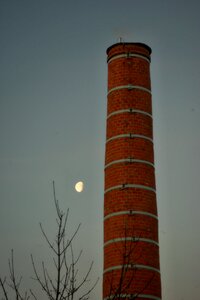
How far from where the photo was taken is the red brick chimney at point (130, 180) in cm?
1739

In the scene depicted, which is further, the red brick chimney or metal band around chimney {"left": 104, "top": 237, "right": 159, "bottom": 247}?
metal band around chimney {"left": 104, "top": 237, "right": 159, "bottom": 247}

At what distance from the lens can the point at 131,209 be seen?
18047 millimetres

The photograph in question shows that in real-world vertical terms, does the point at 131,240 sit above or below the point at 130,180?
below

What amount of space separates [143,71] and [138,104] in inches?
62.7

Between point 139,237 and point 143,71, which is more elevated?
point 143,71

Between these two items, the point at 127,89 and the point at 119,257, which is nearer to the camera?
the point at 119,257

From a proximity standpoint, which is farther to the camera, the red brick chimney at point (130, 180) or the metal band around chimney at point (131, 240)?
the metal band around chimney at point (131, 240)

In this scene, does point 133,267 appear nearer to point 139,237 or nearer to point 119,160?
point 139,237

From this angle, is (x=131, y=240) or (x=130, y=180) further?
(x=130, y=180)

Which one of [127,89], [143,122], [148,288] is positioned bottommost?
[148,288]

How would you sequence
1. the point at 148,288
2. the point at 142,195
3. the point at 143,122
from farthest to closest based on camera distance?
1. the point at 143,122
2. the point at 142,195
3. the point at 148,288

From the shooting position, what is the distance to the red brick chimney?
17.4m

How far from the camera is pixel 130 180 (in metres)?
18.4

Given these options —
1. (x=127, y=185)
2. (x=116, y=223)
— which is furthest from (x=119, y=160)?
(x=116, y=223)
